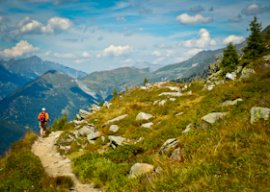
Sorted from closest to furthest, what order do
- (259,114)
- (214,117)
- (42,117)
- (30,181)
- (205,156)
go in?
(205,156)
(259,114)
(30,181)
(214,117)
(42,117)

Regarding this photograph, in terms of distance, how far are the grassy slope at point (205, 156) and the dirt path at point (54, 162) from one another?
459 millimetres

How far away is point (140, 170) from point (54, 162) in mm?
9072

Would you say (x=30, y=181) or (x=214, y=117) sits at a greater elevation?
(x=214, y=117)

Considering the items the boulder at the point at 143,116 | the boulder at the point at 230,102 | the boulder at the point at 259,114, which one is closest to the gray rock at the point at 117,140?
the boulder at the point at 143,116

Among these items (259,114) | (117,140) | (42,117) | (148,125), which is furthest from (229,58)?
(259,114)

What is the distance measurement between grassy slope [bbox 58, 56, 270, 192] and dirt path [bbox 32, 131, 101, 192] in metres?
0.46

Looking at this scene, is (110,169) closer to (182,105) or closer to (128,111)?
(182,105)

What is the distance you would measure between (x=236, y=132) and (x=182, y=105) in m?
11.9

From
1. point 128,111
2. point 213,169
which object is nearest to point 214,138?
point 213,169

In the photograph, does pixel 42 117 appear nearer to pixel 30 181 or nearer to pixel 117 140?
pixel 117 140

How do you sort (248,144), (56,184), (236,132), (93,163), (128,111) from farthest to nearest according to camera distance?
1. (128,111)
2. (93,163)
3. (56,184)
4. (236,132)
5. (248,144)

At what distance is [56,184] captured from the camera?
12547 mm

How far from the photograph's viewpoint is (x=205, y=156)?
31.5ft

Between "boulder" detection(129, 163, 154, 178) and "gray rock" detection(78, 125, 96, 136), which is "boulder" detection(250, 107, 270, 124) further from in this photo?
"gray rock" detection(78, 125, 96, 136)
